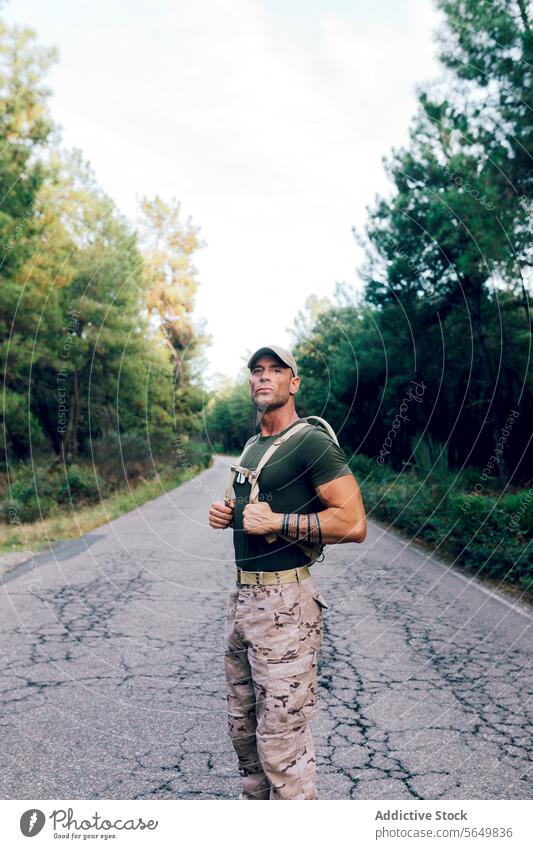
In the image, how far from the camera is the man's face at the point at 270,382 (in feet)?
9.38

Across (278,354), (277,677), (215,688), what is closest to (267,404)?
(278,354)

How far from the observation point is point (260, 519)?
2.68 metres

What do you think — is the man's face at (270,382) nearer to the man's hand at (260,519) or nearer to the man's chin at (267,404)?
the man's chin at (267,404)

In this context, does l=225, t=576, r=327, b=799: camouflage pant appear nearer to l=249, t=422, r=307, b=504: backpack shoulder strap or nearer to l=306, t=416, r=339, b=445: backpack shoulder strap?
l=249, t=422, r=307, b=504: backpack shoulder strap

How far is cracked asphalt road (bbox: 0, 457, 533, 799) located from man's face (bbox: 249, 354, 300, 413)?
2043mm

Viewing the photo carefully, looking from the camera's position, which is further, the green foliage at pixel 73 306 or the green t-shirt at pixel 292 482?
the green foliage at pixel 73 306

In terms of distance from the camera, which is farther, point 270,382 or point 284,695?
point 270,382

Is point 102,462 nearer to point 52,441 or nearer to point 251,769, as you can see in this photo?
point 52,441

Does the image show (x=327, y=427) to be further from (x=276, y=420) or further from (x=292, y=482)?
(x=292, y=482)

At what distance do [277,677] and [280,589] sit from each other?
0.33m

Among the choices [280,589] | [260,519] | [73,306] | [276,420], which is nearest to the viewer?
[260,519]

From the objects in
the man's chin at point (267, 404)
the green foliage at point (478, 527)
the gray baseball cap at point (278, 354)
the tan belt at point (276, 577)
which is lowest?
the green foliage at point (478, 527)

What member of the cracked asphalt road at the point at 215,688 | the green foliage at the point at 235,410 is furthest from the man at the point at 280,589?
the green foliage at the point at 235,410

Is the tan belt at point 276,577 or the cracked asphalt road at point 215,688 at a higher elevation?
the tan belt at point 276,577
